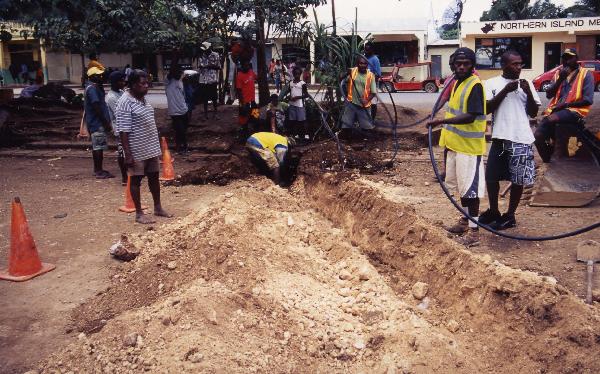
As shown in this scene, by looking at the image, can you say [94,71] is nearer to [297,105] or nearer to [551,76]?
[297,105]

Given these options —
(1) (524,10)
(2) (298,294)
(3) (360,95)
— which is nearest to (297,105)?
(3) (360,95)

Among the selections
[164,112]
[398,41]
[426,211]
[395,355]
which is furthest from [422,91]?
[395,355]

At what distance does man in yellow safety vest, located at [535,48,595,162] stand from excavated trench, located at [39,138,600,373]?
2.74 metres

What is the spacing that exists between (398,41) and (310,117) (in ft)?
70.5

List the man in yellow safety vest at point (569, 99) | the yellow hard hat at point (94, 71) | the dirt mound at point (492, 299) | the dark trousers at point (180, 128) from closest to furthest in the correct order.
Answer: the dirt mound at point (492, 299) < the man in yellow safety vest at point (569, 99) < the yellow hard hat at point (94, 71) < the dark trousers at point (180, 128)

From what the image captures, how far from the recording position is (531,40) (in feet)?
98.8

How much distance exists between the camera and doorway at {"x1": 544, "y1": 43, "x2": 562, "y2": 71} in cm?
2989

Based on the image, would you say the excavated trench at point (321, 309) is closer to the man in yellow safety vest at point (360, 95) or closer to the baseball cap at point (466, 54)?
the baseball cap at point (466, 54)

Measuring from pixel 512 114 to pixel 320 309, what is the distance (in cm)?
252

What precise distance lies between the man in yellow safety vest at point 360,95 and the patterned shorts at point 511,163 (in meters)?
4.26

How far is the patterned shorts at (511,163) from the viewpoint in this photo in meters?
5.05

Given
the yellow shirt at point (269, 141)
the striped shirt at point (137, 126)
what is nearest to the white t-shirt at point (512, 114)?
the striped shirt at point (137, 126)

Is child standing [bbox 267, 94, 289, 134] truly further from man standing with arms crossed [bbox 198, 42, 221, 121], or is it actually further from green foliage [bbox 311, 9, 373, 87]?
man standing with arms crossed [bbox 198, 42, 221, 121]

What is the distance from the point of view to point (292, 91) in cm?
1071
